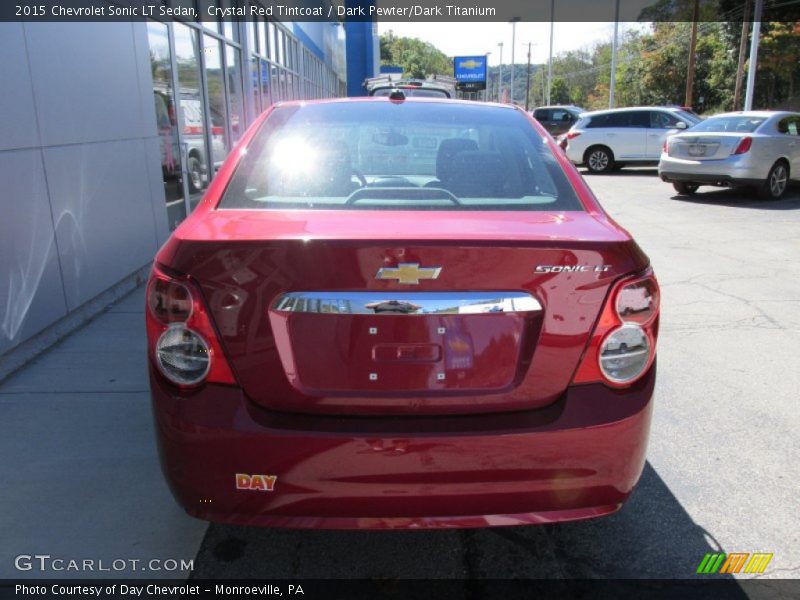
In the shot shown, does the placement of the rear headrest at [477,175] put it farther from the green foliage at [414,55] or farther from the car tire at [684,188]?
the green foliage at [414,55]

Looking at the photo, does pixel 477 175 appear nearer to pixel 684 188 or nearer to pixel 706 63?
pixel 684 188

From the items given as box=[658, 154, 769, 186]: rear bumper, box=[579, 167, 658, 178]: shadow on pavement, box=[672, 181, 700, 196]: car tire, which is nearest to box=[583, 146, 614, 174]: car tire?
box=[579, 167, 658, 178]: shadow on pavement

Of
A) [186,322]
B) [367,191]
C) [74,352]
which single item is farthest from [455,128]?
[74,352]

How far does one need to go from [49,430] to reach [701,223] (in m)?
9.37

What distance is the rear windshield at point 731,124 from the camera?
1213cm

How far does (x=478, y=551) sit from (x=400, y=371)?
104 cm

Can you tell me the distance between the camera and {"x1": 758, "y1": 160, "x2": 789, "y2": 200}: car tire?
476 inches

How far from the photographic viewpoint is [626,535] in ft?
9.08

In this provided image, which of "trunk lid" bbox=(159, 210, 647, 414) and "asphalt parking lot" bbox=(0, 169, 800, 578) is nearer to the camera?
"trunk lid" bbox=(159, 210, 647, 414)

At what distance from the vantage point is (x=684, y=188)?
43.5ft

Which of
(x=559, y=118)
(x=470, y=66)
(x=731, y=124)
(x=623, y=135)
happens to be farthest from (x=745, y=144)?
(x=470, y=66)

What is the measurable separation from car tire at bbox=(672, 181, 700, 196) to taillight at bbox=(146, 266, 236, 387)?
12635 mm

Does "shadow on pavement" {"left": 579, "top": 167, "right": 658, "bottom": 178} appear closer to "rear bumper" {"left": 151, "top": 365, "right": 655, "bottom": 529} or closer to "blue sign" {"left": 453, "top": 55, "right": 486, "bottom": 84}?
"rear bumper" {"left": 151, "top": 365, "right": 655, "bottom": 529}

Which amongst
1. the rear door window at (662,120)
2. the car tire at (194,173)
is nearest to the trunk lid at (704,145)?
the rear door window at (662,120)
